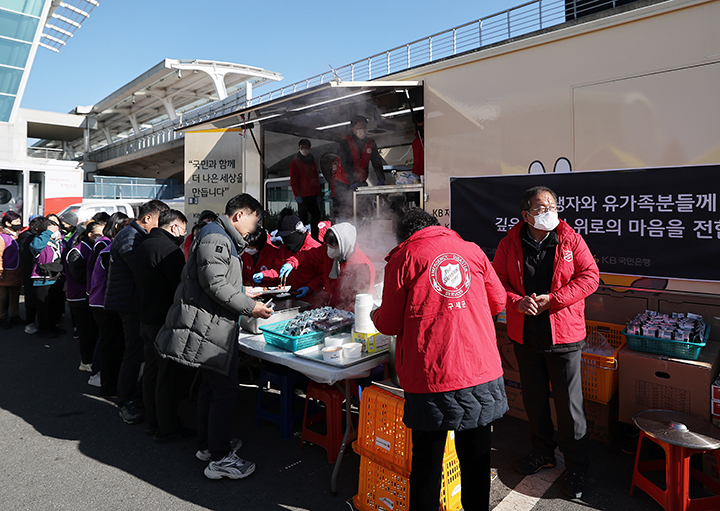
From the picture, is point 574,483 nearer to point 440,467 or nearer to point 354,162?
point 440,467

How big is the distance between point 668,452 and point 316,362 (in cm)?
211

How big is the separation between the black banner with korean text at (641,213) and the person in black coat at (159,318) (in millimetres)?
2876

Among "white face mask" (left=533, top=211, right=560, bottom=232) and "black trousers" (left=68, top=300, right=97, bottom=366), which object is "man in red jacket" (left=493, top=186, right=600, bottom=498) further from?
"black trousers" (left=68, top=300, right=97, bottom=366)

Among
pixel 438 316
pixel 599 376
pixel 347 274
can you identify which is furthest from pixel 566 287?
pixel 347 274

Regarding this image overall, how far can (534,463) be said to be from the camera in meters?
2.98

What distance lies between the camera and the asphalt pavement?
269 centimetres

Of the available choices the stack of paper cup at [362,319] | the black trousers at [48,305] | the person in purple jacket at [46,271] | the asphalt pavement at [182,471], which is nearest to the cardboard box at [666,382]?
the asphalt pavement at [182,471]

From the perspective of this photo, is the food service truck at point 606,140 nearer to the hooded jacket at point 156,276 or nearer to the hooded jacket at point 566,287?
the hooded jacket at point 566,287

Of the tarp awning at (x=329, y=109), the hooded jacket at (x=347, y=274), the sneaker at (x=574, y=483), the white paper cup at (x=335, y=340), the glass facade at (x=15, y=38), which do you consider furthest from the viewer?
the glass facade at (x=15, y=38)

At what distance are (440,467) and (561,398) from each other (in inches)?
43.8

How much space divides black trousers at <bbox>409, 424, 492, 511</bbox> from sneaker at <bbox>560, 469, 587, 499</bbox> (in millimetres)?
841

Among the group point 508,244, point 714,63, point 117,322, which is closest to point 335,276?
point 508,244

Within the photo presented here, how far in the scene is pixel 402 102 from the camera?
5.69 meters

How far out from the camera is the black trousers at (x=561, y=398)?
8.93 ft
